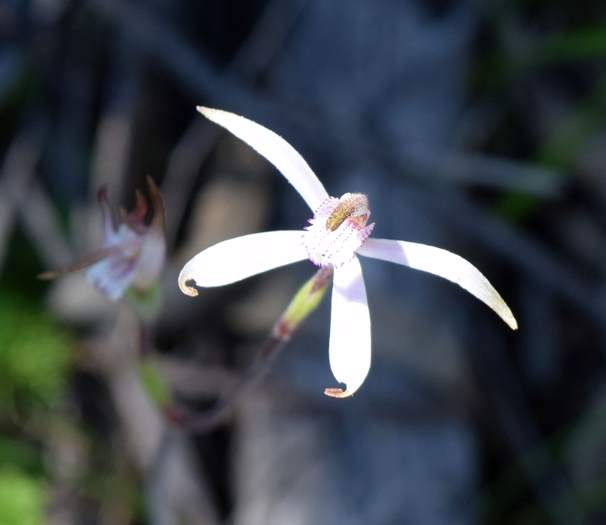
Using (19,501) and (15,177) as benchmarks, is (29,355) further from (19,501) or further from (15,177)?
(15,177)

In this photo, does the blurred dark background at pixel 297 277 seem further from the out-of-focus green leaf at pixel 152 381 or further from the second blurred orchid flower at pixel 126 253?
the second blurred orchid flower at pixel 126 253

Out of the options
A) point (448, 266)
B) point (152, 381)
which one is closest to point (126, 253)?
point (152, 381)

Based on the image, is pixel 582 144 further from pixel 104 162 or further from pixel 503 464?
pixel 104 162

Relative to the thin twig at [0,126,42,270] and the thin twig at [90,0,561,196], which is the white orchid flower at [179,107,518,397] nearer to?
the thin twig at [90,0,561,196]

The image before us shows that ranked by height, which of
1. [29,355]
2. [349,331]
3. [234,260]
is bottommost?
[349,331]

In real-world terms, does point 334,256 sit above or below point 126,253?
below

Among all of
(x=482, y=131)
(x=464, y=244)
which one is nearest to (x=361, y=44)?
(x=482, y=131)

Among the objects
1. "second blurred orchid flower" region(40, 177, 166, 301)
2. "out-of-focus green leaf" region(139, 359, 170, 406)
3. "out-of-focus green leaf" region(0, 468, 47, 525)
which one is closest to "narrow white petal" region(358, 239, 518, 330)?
"second blurred orchid flower" region(40, 177, 166, 301)

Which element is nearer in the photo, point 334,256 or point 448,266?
point 448,266
